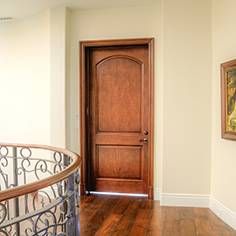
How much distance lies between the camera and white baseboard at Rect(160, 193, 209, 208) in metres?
4.16

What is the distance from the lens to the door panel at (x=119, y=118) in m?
4.67

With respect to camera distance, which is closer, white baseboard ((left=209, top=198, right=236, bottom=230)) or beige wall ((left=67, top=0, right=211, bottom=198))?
white baseboard ((left=209, top=198, right=236, bottom=230))

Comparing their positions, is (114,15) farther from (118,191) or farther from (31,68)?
(118,191)

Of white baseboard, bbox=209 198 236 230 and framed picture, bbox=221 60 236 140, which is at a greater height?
framed picture, bbox=221 60 236 140

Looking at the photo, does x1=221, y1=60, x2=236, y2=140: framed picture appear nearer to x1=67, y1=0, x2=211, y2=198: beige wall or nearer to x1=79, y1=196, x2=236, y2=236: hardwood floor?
x1=67, y1=0, x2=211, y2=198: beige wall

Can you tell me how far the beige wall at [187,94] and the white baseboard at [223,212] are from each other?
8.6 inches

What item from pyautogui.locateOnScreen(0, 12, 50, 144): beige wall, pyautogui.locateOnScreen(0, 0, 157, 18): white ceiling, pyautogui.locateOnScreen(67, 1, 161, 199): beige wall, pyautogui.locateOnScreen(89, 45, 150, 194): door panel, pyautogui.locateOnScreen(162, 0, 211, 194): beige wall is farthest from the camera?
pyautogui.locateOnScreen(0, 12, 50, 144): beige wall

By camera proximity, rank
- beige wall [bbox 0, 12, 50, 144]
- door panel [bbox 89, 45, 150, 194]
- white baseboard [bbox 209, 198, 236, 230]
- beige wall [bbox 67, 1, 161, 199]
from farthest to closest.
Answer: beige wall [bbox 0, 12, 50, 144]
door panel [bbox 89, 45, 150, 194]
beige wall [bbox 67, 1, 161, 199]
white baseboard [bbox 209, 198, 236, 230]

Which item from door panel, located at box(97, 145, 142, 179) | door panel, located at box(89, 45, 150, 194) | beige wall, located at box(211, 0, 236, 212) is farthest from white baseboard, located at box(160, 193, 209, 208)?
door panel, located at box(97, 145, 142, 179)

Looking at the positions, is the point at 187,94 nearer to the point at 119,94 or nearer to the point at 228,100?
the point at 228,100

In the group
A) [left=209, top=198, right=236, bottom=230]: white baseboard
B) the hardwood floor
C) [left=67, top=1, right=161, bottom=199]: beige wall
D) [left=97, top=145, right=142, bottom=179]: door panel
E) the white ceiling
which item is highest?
the white ceiling

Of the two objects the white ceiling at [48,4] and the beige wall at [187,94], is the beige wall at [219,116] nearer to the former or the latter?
the beige wall at [187,94]

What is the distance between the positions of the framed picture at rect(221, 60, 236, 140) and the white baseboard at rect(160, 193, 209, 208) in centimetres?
102

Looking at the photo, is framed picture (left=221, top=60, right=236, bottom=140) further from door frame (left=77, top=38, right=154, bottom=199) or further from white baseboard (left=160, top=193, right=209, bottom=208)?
door frame (left=77, top=38, right=154, bottom=199)
